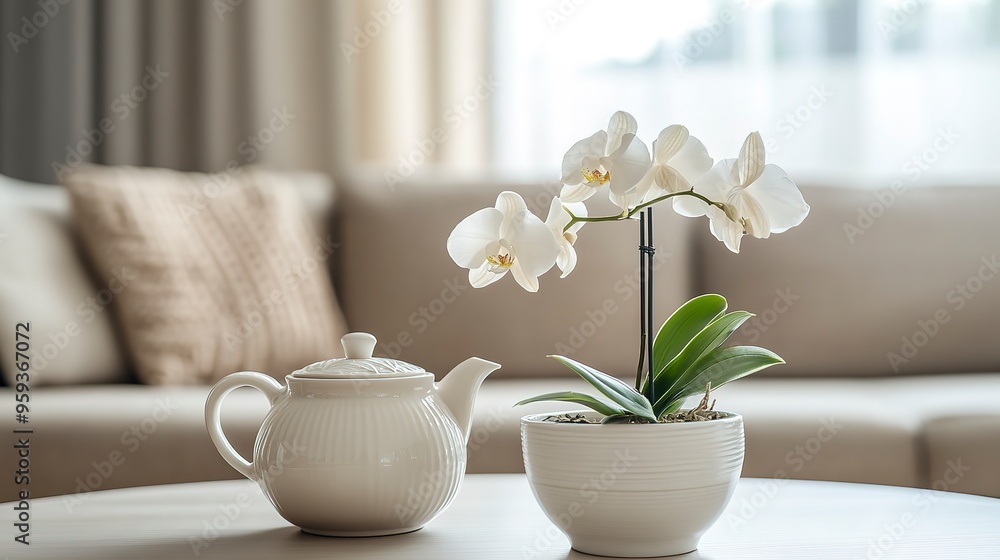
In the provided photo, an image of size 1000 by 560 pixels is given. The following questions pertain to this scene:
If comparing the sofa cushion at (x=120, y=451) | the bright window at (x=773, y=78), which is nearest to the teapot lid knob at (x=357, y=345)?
the sofa cushion at (x=120, y=451)

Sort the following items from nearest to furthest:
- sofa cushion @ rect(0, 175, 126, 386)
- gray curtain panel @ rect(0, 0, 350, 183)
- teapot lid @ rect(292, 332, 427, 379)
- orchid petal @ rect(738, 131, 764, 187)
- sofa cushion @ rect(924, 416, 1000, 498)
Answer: orchid petal @ rect(738, 131, 764, 187), teapot lid @ rect(292, 332, 427, 379), sofa cushion @ rect(924, 416, 1000, 498), sofa cushion @ rect(0, 175, 126, 386), gray curtain panel @ rect(0, 0, 350, 183)

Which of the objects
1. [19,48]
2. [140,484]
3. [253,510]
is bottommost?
[140,484]

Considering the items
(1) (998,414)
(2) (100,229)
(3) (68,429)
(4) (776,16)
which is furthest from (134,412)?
(4) (776,16)

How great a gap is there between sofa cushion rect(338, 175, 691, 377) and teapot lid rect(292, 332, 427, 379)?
117cm

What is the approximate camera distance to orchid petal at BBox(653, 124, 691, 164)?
0.66m

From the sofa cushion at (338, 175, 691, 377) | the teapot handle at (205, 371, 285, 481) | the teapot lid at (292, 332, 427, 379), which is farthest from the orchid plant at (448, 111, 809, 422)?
the sofa cushion at (338, 175, 691, 377)

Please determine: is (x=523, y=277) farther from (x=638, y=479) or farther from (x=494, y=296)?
(x=494, y=296)

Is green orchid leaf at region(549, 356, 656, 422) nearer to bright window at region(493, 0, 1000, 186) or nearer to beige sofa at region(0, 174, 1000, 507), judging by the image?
beige sofa at region(0, 174, 1000, 507)

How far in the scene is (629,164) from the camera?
0.65m

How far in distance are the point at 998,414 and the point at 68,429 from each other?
1.47m

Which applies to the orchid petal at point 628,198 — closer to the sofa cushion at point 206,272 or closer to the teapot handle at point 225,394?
the teapot handle at point 225,394

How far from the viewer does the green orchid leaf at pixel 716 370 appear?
0.71m

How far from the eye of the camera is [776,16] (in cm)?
279

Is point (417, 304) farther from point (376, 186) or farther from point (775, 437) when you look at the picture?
point (775, 437)
